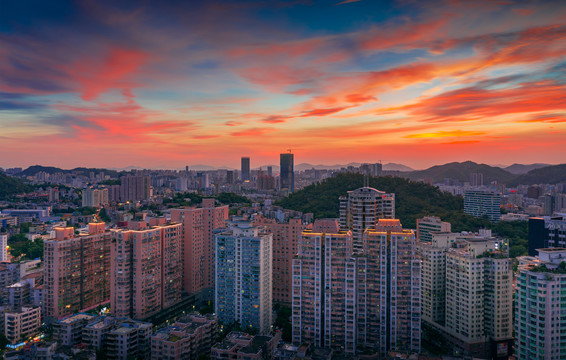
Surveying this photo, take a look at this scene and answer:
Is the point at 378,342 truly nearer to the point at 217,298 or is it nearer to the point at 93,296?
the point at 217,298

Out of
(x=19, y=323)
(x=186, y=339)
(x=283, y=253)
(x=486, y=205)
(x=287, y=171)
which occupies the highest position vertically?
(x=287, y=171)

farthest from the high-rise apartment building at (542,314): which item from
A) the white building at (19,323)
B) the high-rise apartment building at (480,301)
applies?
the white building at (19,323)

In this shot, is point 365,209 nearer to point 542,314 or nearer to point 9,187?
point 542,314

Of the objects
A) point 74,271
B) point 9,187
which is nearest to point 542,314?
point 74,271

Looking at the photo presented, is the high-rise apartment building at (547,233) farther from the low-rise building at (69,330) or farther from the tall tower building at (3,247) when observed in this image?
the tall tower building at (3,247)

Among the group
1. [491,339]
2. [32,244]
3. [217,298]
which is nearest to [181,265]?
[217,298]

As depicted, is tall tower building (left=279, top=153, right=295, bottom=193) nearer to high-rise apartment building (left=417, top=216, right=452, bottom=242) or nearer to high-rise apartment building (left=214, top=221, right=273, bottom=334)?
high-rise apartment building (left=417, top=216, right=452, bottom=242)

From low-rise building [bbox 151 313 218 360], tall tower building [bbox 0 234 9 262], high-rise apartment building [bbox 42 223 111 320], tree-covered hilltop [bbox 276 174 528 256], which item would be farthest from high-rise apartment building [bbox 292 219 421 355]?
tall tower building [bbox 0 234 9 262]
